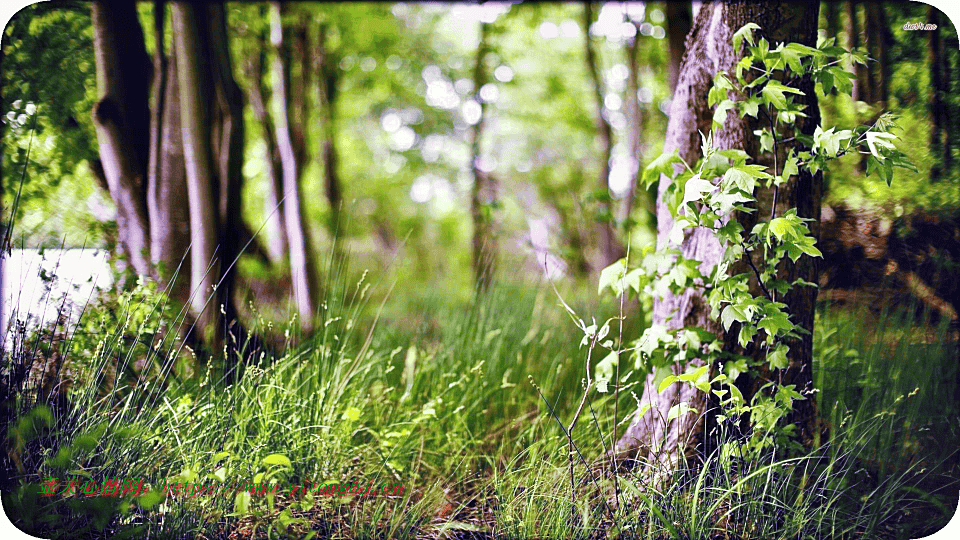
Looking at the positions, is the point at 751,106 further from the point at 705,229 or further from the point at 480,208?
the point at 480,208

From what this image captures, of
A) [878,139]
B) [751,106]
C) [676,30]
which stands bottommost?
[878,139]

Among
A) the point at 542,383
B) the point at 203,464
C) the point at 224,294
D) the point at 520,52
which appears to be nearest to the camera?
the point at 203,464

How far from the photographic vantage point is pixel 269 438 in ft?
6.00

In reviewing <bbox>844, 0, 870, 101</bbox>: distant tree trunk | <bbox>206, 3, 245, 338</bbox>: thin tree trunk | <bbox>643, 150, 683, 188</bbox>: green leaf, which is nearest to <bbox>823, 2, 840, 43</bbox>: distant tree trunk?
<bbox>844, 0, 870, 101</bbox>: distant tree trunk

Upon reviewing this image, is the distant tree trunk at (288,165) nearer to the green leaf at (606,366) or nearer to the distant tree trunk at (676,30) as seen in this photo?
the green leaf at (606,366)

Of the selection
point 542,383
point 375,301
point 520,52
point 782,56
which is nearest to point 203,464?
point 375,301

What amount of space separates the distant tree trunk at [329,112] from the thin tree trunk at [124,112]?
5.26 ft

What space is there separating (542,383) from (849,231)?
1.39 meters

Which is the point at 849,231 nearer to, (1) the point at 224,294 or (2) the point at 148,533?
(1) the point at 224,294

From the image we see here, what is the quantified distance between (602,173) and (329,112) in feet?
7.54

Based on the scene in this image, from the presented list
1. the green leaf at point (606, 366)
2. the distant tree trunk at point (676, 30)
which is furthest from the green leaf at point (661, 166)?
the distant tree trunk at point (676, 30)

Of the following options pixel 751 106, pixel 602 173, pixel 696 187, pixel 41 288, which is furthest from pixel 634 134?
pixel 41 288

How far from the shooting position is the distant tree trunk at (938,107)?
2016mm

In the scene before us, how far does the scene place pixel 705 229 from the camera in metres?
1.87
